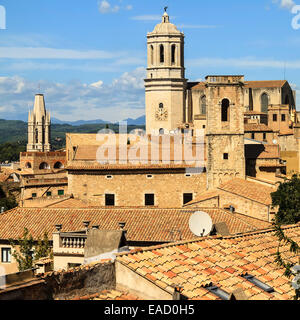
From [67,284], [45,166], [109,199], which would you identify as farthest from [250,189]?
[45,166]

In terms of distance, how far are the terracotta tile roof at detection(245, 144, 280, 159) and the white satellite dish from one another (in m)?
26.6

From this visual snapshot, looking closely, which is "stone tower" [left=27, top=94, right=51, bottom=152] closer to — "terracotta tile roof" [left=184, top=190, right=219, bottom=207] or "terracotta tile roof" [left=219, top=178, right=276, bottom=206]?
"terracotta tile roof" [left=219, top=178, right=276, bottom=206]

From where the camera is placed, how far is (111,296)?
11.3 meters

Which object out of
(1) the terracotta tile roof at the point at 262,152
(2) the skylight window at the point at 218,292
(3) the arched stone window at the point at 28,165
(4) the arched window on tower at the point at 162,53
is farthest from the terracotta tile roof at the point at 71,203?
(3) the arched stone window at the point at 28,165

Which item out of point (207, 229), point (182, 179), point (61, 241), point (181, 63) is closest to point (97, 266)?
point (207, 229)

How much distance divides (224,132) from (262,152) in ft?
14.3

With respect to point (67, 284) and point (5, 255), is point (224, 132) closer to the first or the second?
point (5, 255)

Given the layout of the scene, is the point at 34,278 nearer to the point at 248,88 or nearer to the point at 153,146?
the point at 153,146

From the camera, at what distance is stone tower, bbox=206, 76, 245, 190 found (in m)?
39.8

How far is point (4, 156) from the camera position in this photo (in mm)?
151750

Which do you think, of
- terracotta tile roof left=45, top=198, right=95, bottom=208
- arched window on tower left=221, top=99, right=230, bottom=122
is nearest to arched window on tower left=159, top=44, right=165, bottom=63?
arched window on tower left=221, top=99, right=230, bottom=122

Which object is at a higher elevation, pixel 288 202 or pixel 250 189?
pixel 250 189

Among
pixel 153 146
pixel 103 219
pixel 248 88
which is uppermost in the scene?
pixel 248 88
